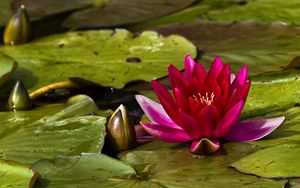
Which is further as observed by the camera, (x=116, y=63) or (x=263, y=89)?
(x=116, y=63)

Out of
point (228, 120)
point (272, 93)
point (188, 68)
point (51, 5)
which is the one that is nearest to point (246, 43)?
point (272, 93)

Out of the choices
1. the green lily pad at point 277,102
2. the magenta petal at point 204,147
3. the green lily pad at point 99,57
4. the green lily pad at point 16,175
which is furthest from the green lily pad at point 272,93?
the green lily pad at point 16,175

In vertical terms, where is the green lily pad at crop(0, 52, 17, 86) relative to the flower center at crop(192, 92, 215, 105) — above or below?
below

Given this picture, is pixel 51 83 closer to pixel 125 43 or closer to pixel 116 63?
pixel 116 63

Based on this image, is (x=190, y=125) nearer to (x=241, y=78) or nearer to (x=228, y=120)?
(x=228, y=120)

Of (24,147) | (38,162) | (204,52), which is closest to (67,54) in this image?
(204,52)

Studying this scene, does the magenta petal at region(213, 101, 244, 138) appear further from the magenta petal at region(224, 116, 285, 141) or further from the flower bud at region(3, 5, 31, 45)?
the flower bud at region(3, 5, 31, 45)

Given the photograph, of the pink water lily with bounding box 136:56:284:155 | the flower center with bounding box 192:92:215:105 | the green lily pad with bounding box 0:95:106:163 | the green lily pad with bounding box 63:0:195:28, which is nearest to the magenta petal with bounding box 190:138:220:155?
the pink water lily with bounding box 136:56:284:155

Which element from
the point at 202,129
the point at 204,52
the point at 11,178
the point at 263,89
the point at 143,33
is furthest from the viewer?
the point at 143,33
